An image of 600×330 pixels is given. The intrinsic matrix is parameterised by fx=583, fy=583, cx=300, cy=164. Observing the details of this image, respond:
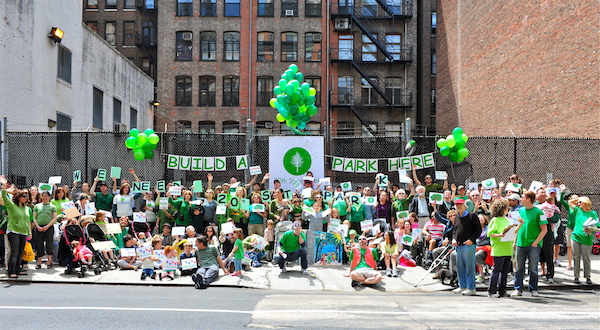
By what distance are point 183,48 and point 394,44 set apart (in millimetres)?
14959

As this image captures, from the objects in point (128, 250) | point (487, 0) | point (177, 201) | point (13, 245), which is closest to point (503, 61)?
point (487, 0)

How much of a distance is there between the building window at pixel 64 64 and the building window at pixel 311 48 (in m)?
18.9

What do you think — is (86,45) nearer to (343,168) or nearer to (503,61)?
(343,168)

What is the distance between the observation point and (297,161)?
56.4 ft

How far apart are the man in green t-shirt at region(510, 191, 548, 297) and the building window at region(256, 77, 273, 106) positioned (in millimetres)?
31625

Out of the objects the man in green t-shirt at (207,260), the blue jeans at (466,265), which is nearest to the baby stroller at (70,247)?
the man in green t-shirt at (207,260)

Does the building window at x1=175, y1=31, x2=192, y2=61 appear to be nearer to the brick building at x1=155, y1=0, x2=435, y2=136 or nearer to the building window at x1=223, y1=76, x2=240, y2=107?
the brick building at x1=155, y1=0, x2=435, y2=136

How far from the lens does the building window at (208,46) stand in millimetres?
41062

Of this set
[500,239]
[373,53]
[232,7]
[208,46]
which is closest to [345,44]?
[373,53]

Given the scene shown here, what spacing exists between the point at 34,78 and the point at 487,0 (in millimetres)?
22324

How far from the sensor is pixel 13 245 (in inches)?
463

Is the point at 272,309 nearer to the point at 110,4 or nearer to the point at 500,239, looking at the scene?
the point at 500,239

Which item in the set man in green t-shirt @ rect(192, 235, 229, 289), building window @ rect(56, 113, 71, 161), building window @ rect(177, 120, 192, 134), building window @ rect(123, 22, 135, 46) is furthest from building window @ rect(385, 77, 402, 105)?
man in green t-shirt @ rect(192, 235, 229, 289)

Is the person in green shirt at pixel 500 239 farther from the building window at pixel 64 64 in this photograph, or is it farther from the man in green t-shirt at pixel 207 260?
the building window at pixel 64 64
